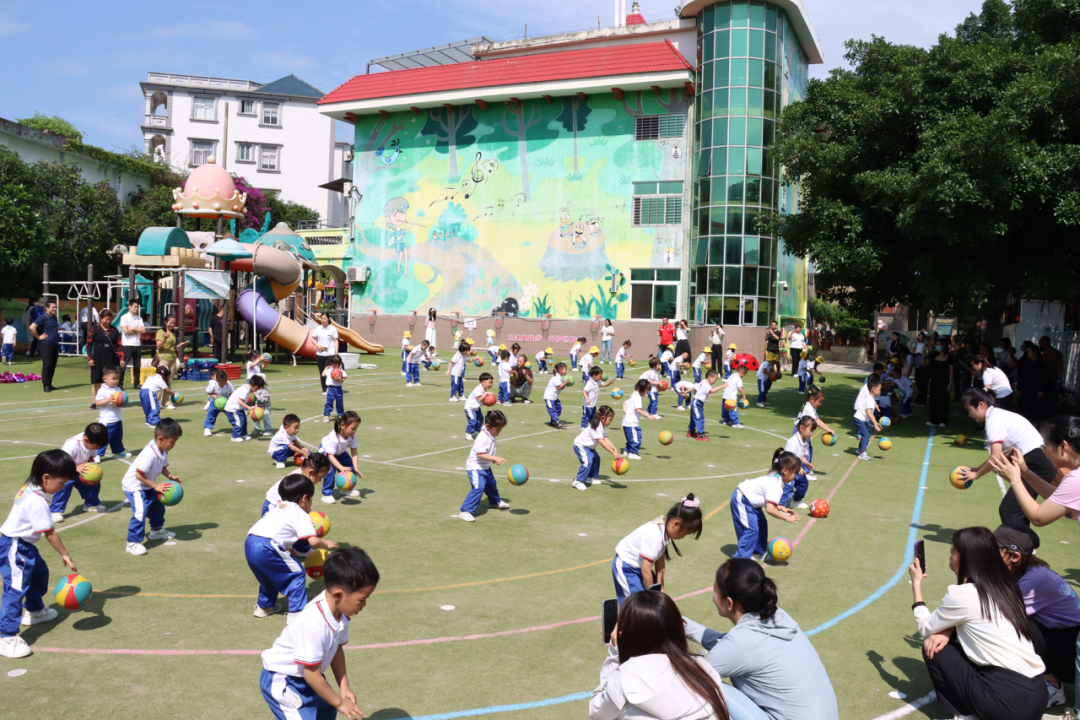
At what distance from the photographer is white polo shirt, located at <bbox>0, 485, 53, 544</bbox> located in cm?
655

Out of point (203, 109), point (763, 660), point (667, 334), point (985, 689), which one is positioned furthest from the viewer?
point (203, 109)

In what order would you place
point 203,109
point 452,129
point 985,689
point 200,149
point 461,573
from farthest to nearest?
1. point 200,149
2. point 203,109
3. point 452,129
4. point 461,573
5. point 985,689

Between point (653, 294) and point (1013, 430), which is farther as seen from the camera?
point (653, 294)

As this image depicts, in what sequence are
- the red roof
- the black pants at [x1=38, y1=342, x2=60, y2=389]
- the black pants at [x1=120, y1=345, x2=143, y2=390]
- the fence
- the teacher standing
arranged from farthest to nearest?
1. the red roof
2. the black pants at [x1=120, y1=345, x2=143, y2=390]
3. the black pants at [x1=38, y1=342, x2=60, y2=389]
4. the teacher standing
5. the fence

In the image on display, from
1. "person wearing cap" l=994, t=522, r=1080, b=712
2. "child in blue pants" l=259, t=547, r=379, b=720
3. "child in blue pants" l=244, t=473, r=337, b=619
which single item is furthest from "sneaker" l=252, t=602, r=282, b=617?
"person wearing cap" l=994, t=522, r=1080, b=712

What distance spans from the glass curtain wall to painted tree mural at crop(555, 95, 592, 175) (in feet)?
18.6

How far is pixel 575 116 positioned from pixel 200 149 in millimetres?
42199

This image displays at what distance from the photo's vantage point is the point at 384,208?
4209 cm

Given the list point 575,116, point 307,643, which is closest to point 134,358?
point 307,643

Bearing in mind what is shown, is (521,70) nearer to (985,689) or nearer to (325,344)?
(325,344)

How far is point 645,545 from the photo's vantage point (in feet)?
22.0

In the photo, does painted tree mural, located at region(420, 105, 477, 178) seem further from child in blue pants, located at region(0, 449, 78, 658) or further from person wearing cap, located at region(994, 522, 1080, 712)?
person wearing cap, located at region(994, 522, 1080, 712)

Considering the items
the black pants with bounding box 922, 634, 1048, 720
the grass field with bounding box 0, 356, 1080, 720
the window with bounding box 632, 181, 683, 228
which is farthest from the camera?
the window with bounding box 632, 181, 683, 228

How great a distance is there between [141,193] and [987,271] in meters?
42.2
